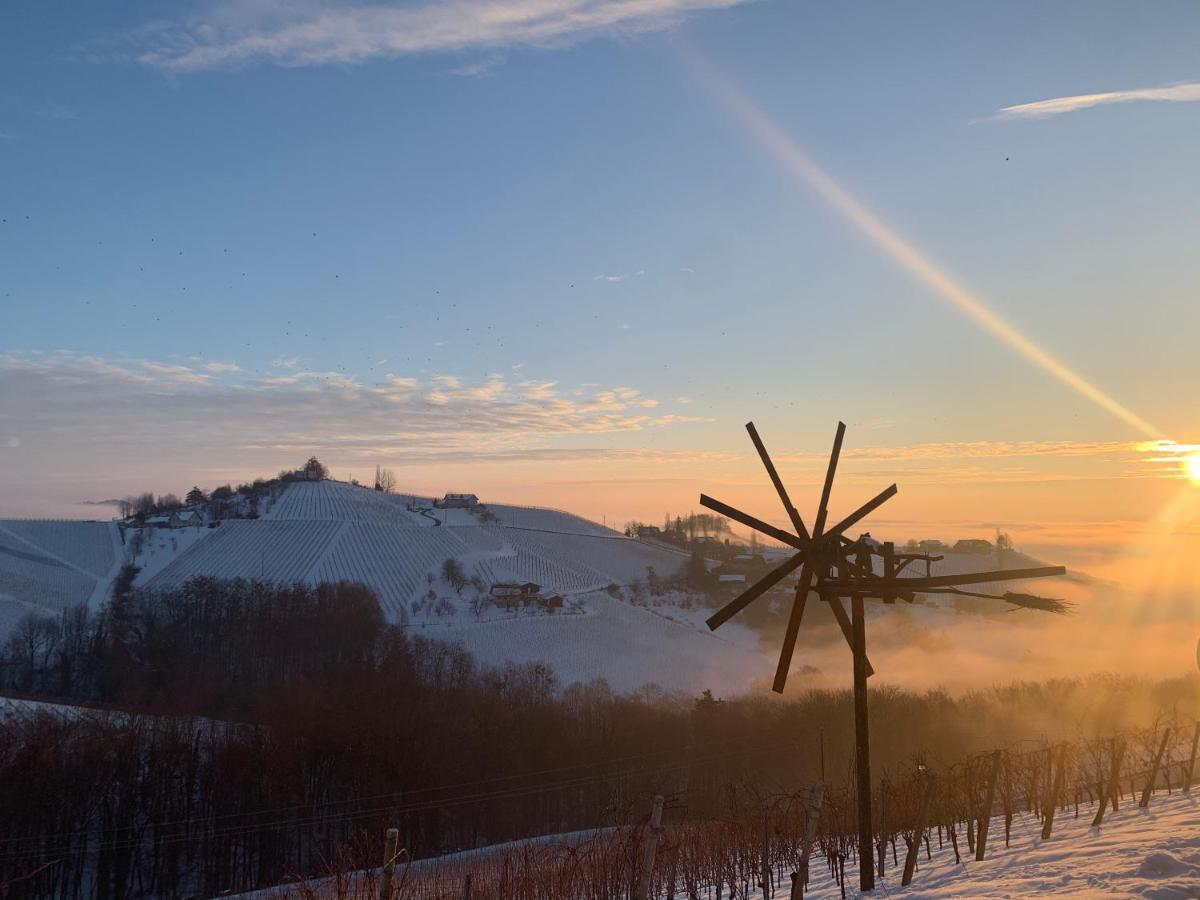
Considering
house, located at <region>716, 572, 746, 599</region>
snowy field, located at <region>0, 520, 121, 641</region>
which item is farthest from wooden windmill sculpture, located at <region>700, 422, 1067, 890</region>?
house, located at <region>716, 572, 746, 599</region>

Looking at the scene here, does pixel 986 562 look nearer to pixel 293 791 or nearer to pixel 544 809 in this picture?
pixel 544 809

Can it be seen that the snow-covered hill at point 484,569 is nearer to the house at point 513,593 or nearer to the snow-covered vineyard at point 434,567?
the snow-covered vineyard at point 434,567

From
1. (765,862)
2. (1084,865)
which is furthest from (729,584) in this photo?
(1084,865)

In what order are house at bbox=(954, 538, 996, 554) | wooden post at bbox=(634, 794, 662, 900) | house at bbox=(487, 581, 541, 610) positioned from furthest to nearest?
house at bbox=(954, 538, 996, 554) < house at bbox=(487, 581, 541, 610) < wooden post at bbox=(634, 794, 662, 900)

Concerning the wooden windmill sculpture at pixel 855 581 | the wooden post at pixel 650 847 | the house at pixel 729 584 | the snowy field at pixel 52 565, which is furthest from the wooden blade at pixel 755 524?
the house at pixel 729 584

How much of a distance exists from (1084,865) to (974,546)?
144 metres

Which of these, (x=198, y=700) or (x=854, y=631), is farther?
(x=198, y=700)

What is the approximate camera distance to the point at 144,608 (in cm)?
8919

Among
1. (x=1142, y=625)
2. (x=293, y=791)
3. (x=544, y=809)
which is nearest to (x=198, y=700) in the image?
(x=293, y=791)

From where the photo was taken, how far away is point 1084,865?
12.0 m

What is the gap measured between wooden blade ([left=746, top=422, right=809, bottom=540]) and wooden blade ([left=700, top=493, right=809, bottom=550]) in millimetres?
181

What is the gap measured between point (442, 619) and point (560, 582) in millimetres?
25286

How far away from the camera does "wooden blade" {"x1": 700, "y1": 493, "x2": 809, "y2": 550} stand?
12.9 m

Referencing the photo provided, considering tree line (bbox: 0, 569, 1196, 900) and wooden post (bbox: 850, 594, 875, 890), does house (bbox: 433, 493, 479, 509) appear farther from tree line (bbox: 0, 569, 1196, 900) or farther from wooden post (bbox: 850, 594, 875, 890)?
wooden post (bbox: 850, 594, 875, 890)
